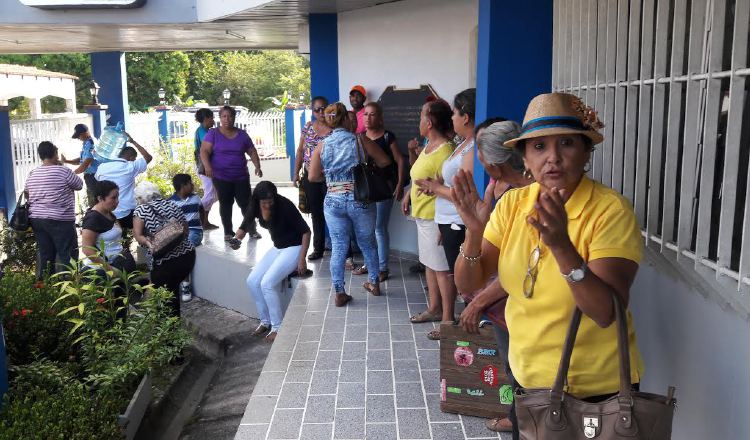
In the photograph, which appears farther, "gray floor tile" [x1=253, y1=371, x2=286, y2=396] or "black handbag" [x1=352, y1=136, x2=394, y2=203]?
"black handbag" [x1=352, y1=136, x2=394, y2=203]

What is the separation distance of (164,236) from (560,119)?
14.9 ft

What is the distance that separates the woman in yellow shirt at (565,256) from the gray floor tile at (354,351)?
269 centimetres

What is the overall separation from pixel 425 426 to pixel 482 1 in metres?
2.88

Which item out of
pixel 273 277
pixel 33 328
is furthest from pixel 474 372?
pixel 33 328

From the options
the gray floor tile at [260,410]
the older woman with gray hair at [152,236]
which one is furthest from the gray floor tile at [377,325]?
the older woman with gray hair at [152,236]

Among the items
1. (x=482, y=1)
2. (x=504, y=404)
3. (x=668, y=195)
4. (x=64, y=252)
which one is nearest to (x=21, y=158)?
(x=64, y=252)

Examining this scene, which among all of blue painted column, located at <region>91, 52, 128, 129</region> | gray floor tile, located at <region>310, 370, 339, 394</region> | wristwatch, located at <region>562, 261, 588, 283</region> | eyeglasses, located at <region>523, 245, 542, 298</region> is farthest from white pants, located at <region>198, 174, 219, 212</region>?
blue painted column, located at <region>91, 52, 128, 129</region>

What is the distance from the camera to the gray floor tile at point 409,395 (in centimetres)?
425

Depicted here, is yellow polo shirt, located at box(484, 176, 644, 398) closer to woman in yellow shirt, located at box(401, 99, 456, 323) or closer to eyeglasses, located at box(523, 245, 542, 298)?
eyeglasses, located at box(523, 245, 542, 298)

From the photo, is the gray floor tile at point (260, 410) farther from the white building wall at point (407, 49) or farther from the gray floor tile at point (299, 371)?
the white building wall at point (407, 49)

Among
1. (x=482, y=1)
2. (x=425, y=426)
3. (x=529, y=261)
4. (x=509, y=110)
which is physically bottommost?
(x=425, y=426)

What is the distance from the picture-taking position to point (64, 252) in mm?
8062

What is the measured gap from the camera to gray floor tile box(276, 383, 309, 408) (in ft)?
14.1

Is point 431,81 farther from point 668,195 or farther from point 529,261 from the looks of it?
point 529,261
